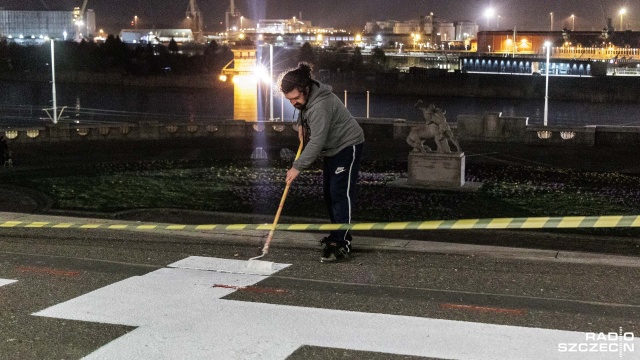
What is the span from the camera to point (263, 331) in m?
5.21

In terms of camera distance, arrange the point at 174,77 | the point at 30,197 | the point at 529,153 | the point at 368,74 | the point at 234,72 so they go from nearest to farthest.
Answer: the point at 30,197
the point at 529,153
the point at 234,72
the point at 368,74
the point at 174,77

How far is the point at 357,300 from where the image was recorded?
594cm

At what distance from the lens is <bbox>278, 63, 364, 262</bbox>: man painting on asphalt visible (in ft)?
23.2

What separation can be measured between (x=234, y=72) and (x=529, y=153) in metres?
25.2

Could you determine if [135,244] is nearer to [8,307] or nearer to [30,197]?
[8,307]

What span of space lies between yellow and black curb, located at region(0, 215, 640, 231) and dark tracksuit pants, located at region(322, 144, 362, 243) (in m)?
0.09

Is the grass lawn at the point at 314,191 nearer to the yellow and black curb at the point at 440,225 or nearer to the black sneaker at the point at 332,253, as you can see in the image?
the yellow and black curb at the point at 440,225

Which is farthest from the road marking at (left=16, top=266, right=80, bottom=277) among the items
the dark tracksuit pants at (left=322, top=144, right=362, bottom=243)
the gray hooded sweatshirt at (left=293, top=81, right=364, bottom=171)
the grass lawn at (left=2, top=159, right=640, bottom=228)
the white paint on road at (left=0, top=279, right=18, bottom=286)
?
the grass lawn at (left=2, top=159, right=640, bottom=228)

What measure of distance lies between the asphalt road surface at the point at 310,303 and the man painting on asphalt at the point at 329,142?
0.34m

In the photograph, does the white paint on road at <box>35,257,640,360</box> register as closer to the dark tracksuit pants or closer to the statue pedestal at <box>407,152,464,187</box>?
the dark tracksuit pants

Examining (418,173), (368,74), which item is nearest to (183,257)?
(418,173)

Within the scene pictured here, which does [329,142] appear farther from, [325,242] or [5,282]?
[5,282]

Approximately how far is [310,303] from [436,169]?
10.2m

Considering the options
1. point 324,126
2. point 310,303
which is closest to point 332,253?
point 324,126
